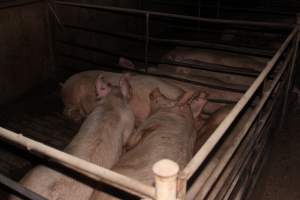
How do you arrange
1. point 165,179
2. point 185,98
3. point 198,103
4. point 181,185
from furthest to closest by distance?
point 198,103 < point 185,98 < point 181,185 < point 165,179

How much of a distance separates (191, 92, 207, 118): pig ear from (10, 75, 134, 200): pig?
2.16ft

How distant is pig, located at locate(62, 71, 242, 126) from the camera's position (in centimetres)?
385

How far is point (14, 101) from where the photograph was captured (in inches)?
183

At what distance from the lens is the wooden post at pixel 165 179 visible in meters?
1.12

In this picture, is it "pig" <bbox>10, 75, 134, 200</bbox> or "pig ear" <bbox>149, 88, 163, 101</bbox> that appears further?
"pig ear" <bbox>149, 88, 163, 101</bbox>

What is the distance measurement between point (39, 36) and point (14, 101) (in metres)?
1.01

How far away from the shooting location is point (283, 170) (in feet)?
12.1

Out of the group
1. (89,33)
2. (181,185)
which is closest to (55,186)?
(181,185)

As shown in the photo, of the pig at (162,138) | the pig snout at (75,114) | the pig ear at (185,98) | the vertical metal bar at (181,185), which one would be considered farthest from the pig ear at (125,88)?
the vertical metal bar at (181,185)

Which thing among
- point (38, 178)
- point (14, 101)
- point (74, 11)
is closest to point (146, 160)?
point (38, 178)

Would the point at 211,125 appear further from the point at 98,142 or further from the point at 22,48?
the point at 22,48

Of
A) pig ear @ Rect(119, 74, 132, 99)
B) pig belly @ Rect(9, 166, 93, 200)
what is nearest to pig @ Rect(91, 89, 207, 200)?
pig belly @ Rect(9, 166, 93, 200)

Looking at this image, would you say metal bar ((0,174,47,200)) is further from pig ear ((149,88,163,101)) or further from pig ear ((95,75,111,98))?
pig ear ((95,75,111,98))

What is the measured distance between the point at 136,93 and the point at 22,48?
192 cm
